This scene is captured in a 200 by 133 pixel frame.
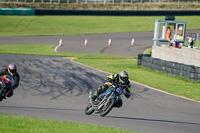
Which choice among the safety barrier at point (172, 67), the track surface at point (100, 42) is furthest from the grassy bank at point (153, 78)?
the track surface at point (100, 42)

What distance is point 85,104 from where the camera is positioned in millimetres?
15336

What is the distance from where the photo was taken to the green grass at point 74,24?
Result: 50.9 metres

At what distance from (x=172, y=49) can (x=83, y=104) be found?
40.9 ft

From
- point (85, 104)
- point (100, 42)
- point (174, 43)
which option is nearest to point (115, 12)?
point (100, 42)

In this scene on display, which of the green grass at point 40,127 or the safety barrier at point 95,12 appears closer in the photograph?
the green grass at point 40,127

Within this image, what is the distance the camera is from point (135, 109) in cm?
1470

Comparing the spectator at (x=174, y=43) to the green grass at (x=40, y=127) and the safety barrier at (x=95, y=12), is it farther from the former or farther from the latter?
the safety barrier at (x=95, y=12)

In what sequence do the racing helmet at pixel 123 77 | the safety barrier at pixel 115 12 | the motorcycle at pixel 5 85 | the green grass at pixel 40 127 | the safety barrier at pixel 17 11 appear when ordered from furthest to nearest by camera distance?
the safety barrier at pixel 115 12 < the safety barrier at pixel 17 11 < the motorcycle at pixel 5 85 < the racing helmet at pixel 123 77 < the green grass at pixel 40 127

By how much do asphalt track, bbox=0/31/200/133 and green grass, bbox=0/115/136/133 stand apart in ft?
4.97

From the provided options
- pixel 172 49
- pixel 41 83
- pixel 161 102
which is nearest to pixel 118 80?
pixel 161 102

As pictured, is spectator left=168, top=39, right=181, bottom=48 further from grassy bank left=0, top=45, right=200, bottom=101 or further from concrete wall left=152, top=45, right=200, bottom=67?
grassy bank left=0, top=45, right=200, bottom=101

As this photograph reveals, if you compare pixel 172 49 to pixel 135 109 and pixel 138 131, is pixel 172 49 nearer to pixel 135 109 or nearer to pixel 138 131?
pixel 135 109

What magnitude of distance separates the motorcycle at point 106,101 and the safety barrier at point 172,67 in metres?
9.61

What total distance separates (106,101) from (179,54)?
13.9 m
